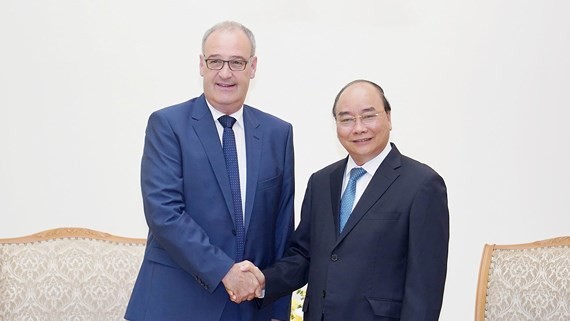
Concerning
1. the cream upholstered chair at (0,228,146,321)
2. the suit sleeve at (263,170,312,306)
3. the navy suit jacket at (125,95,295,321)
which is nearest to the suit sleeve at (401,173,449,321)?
the suit sleeve at (263,170,312,306)

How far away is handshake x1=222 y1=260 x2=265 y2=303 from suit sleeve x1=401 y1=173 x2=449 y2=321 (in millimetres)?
571

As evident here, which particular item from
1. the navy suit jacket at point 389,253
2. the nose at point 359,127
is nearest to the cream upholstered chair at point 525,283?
the navy suit jacket at point 389,253

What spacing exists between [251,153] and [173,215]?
1.35 ft

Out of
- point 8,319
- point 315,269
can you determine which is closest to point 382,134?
point 315,269

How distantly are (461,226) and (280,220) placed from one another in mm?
1974

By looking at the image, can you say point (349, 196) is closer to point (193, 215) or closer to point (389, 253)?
point (389, 253)

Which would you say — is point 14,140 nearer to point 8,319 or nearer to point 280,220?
point 8,319

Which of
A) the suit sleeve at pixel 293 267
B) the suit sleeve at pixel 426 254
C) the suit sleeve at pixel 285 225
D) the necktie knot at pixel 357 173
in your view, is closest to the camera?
the suit sleeve at pixel 426 254

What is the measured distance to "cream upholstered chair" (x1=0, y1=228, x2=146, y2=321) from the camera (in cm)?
348

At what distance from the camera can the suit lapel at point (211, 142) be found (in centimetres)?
297

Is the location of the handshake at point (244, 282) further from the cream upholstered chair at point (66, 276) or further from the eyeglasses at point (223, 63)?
the cream upholstered chair at point (66, 276)

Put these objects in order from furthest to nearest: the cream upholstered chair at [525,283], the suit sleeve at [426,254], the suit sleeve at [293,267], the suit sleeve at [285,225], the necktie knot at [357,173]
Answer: the cream upholstered chair at [525,283]
the suit sleeve at [285,225]
the suit sleeve at [293,267]
the necktie knot at [357,173]
the suit sleeve at [426,254]

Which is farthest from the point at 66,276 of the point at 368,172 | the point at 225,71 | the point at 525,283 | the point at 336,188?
the point at 525,283

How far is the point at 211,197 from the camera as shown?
297 cm
